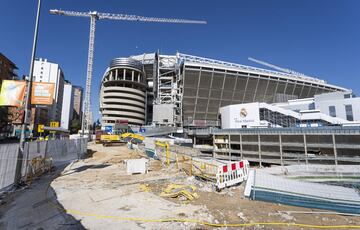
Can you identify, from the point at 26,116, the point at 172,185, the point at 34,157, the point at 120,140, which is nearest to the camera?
the point at 172,185

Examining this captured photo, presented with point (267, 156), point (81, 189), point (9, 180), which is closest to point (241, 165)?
point (81, 189)

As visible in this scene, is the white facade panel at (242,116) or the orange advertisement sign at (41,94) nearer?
the orange advertisement sign at (41,94)

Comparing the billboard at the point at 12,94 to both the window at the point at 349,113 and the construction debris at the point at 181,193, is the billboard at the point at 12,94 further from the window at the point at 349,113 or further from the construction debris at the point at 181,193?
the window at the point at 349,113

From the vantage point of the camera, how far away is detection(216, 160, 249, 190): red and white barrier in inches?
325

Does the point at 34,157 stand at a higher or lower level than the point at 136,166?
higher

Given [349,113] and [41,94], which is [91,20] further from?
[349,113]

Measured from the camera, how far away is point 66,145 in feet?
56.5

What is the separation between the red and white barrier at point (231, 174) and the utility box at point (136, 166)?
232 inches

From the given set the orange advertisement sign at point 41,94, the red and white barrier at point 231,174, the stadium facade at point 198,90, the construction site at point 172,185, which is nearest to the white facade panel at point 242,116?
the stadium facade at point 198,90

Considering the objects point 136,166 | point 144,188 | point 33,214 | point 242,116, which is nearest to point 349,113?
point 242,116

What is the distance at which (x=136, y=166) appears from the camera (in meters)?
12.2

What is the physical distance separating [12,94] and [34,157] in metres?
4.34

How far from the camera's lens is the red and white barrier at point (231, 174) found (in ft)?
27.1

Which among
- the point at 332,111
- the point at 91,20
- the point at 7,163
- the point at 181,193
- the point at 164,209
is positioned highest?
the point at 91,20
